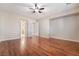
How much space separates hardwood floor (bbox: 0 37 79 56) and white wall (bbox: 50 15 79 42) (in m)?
0.19

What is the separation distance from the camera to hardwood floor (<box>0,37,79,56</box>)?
239 centimetres

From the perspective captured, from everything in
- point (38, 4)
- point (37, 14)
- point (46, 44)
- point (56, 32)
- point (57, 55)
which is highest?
point (38, 4)

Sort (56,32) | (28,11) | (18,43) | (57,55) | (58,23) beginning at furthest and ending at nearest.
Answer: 1. (58,23)
2. (56,32)
3. (18,43)
4. (28,11)
5. (57,55)

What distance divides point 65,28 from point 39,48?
1118mm

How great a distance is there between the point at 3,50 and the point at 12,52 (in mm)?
253

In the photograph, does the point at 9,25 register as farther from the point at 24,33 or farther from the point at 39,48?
the point at 39,48

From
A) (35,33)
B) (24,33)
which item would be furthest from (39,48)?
(24,33)

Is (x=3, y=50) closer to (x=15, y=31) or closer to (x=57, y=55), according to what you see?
(x=15, y=31)

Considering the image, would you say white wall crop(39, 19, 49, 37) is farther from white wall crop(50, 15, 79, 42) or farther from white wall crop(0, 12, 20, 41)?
white wall crop(0, 12, 20, 41)

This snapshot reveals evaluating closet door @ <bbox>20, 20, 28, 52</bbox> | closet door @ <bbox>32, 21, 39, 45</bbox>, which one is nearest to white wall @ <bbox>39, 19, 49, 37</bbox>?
closet door @ <bbox>32, 21, 39, 45</bbox>

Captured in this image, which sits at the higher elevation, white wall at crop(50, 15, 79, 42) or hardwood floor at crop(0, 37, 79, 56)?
white wall at crop(50, 15, 79, 42)

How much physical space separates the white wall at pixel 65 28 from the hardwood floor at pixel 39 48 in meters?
0.19

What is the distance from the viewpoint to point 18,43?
2766mm

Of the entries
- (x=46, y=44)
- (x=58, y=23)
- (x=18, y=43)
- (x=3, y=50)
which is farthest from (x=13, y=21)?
(x=58, y=23)
